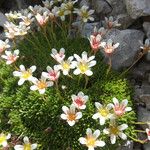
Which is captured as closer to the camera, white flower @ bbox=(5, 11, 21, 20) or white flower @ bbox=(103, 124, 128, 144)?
white flower @ bbox=(103, 124, 128, 144)

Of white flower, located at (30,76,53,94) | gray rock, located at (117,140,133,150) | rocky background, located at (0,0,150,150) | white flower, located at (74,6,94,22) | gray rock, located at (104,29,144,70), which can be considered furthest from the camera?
white flower, located at (74,6,94,22)

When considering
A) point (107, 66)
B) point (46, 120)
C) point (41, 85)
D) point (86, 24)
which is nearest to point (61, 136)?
point (46, 120)

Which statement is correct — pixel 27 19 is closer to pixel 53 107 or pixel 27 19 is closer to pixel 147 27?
pixel 53 107

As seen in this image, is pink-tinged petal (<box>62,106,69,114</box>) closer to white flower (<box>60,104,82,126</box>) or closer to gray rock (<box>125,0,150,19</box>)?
white flower (<box>60,104,82,126</box>)

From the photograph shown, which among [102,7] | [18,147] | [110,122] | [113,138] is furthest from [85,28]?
[18,147]

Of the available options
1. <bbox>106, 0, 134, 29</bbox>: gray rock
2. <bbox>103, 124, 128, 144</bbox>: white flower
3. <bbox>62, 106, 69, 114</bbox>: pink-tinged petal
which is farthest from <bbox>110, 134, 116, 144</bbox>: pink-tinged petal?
Result: <bbox>106, 0, 134, 29</bbox>: gray rock

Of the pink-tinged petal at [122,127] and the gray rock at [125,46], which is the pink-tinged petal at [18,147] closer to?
the pink-tinged petal at [122,127]
